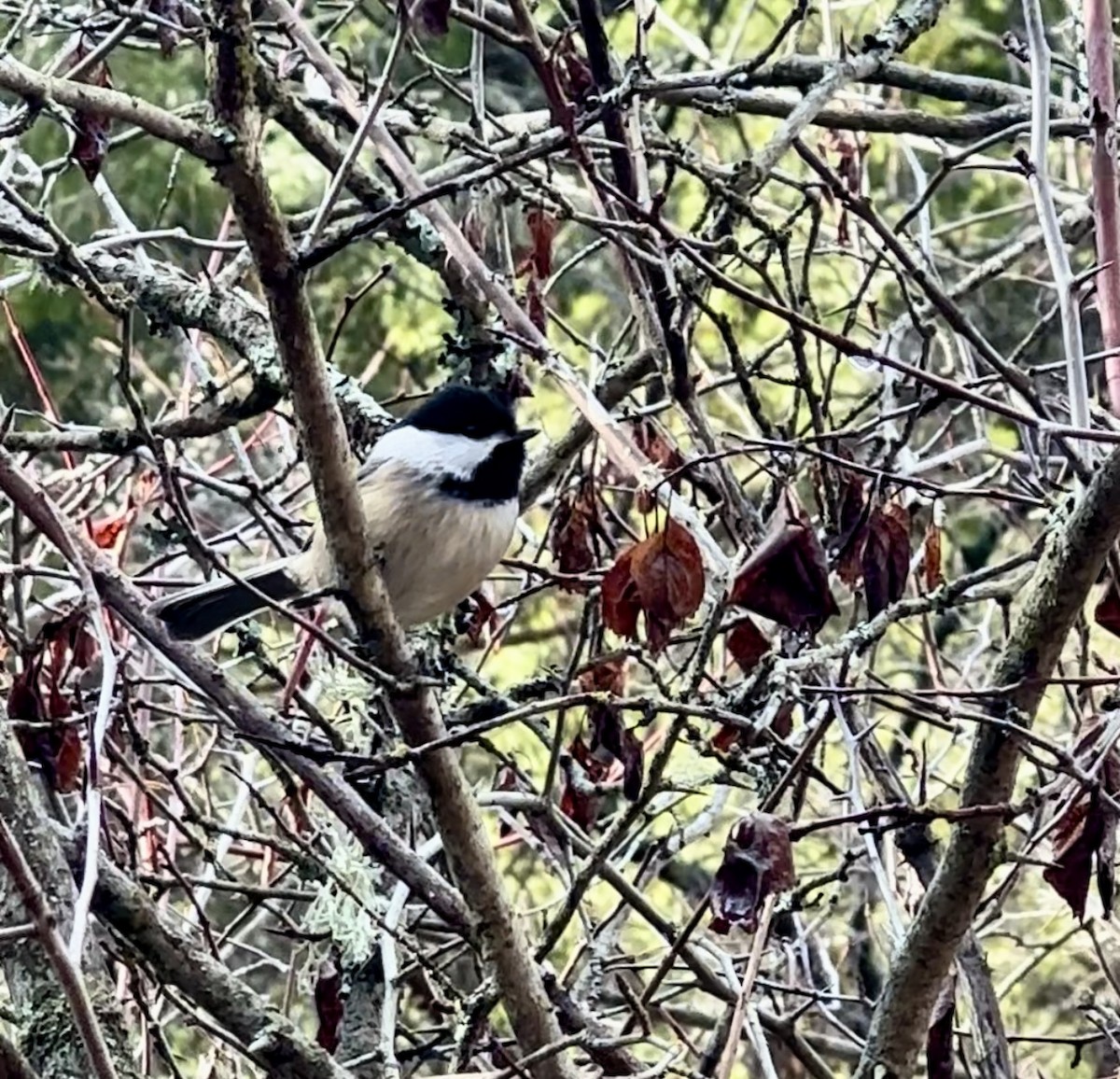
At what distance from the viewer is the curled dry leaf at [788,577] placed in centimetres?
208

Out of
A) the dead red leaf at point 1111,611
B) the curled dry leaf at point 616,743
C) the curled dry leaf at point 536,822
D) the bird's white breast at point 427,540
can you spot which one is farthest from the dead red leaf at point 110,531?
the dead red leaf at point 1111,611

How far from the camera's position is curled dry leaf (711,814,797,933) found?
81.5 inches

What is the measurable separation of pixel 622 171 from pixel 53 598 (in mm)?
1501

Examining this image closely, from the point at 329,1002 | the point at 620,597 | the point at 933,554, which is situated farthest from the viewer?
the point at 329,1002

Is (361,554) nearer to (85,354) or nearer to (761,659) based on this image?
(761,659)

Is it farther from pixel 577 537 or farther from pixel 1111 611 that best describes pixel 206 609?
pixel 1111 611

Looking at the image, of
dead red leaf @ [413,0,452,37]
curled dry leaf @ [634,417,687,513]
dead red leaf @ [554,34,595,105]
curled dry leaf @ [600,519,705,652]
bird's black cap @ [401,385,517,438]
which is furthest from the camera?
bird's black cap @ [401,385,517,438]

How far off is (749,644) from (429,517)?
3.85 feet

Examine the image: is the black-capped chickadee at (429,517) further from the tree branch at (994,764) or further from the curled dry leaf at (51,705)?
the tree branch at (994,764)

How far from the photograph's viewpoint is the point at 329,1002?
3027 mm

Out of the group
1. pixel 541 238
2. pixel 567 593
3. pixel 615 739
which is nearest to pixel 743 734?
pixel 615 739

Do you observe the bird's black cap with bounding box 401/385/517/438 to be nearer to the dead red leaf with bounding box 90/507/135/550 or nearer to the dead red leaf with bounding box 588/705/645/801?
the dead red leaf with bounding box 90/507/135/550

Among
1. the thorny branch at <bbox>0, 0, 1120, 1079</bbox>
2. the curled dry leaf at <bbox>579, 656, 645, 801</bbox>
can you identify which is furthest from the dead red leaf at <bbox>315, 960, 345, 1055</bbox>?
the curled dry leaf at <bbox>579, 656, 645, 801</bbox>

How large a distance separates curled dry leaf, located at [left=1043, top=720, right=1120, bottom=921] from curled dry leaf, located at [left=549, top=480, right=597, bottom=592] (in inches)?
36.0
